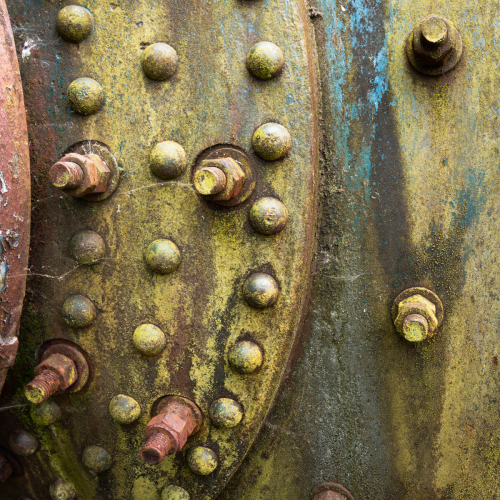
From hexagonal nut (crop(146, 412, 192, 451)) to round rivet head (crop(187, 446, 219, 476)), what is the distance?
0.28ft

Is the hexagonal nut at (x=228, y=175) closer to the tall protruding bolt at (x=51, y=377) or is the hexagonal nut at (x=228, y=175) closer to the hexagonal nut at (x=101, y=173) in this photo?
the hexagonal nut at (x=101, y=173)

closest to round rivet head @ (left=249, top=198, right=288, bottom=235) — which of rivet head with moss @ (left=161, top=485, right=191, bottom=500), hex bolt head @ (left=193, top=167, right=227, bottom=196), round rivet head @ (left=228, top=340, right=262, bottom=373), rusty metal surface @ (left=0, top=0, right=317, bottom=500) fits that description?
Result: rusty metal surface @ (left=0, top=0, right=317, bottom=500)

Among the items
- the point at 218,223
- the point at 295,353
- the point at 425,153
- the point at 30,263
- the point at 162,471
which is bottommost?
the point at 162,471

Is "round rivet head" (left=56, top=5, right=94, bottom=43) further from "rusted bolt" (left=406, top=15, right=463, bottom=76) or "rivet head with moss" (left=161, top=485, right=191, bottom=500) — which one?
"rivet head with moss" (left=161, top=485, right=191, bottom=500)

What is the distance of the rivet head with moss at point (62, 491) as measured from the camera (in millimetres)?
1207

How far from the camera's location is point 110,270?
3.60ft

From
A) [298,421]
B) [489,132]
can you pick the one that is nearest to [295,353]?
[298,421]

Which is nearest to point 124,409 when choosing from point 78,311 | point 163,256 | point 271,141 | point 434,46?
point 78,311

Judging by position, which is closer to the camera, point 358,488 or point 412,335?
point 412,335

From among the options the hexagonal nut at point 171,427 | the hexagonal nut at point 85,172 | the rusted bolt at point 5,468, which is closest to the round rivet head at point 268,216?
the hexagonal nut at point 85,172

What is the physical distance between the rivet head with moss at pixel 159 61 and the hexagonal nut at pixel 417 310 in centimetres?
82

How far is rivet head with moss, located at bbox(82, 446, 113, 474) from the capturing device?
114cm

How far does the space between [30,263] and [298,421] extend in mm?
852

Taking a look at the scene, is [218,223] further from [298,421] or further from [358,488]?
[358,488]
